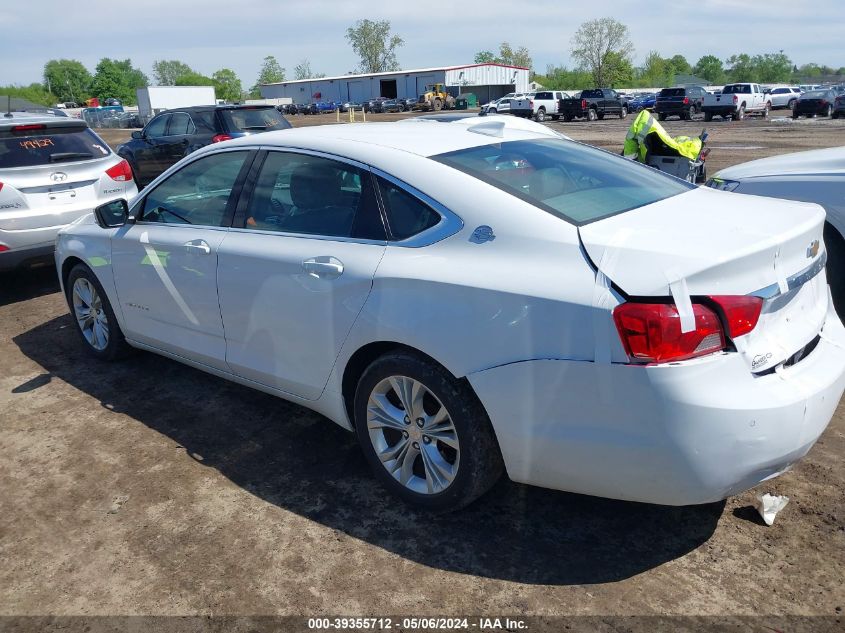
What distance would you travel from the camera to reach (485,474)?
2.84 meters

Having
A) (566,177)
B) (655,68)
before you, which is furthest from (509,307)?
(655,68)

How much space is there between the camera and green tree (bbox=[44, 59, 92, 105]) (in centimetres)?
13212

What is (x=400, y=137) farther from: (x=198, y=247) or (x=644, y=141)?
(x=644, y=141)

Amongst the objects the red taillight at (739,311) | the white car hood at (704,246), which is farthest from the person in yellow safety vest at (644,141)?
the red taillight at (739,311)

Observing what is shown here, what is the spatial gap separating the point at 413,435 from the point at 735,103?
3740cm

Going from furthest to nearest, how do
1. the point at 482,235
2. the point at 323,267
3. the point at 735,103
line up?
1. the point at 735,103
2. the point at 323,267
3. the point at 482,235

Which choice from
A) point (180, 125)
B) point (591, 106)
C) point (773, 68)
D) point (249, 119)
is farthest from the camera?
point (773, 68)

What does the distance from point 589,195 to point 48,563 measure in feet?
9.32

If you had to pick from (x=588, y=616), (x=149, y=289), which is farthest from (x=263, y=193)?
(x=588, y=616)

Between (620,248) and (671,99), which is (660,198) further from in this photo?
(671,99)

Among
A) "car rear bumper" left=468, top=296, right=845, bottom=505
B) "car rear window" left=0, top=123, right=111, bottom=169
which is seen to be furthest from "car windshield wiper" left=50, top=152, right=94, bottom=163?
"car rear bumper" left=468, top=296, right=845, bottom=505

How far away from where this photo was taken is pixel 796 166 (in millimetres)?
4895

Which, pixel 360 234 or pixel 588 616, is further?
pixel 360 234

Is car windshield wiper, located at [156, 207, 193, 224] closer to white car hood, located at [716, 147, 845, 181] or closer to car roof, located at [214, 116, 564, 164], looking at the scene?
car roof, located at [214, 116, 564, 164]
